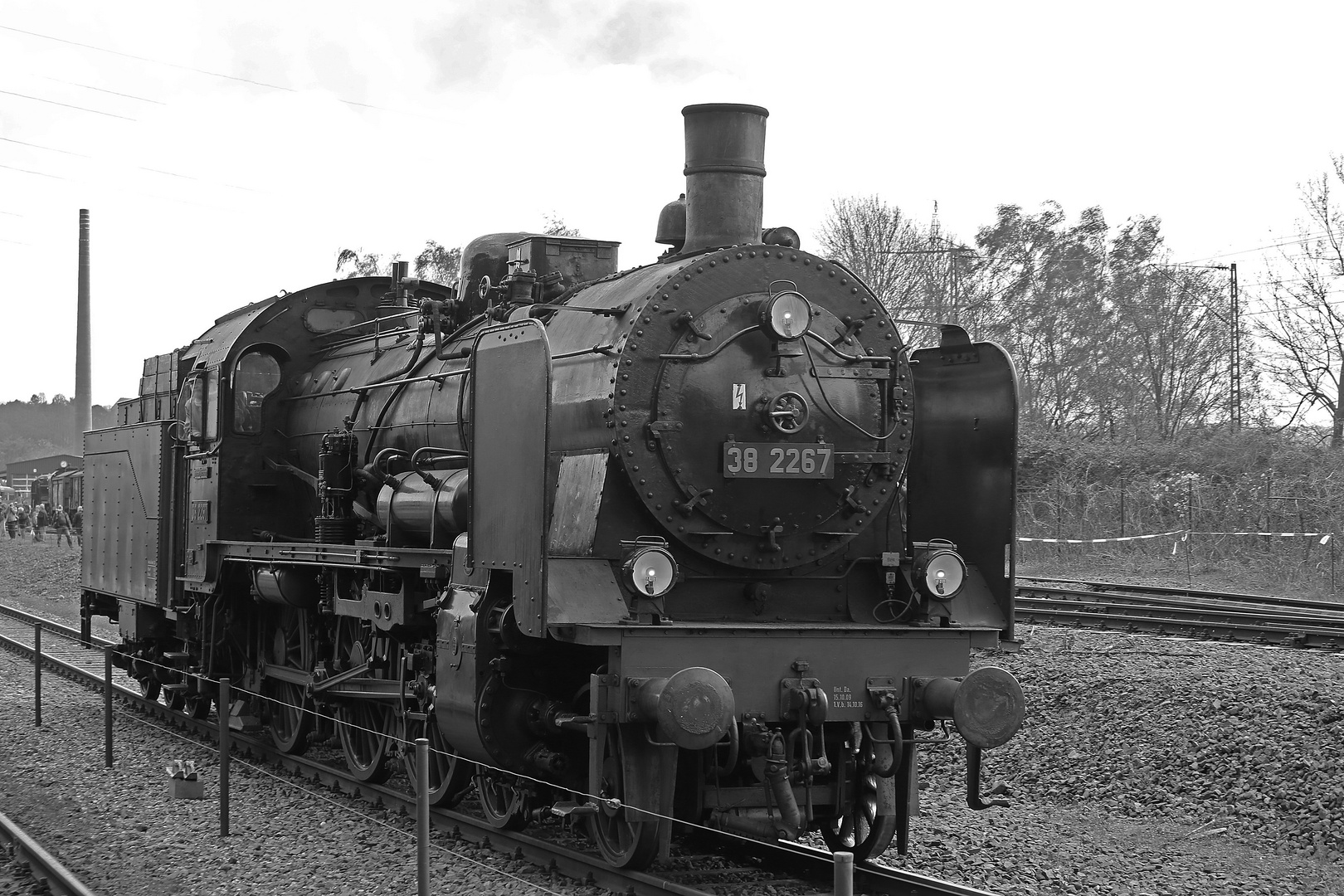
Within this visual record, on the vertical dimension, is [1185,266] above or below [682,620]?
above

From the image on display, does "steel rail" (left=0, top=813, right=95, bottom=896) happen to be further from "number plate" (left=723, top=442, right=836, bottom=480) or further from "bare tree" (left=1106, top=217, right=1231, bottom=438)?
"bare tree" (left=1106, top=217, right=1231, bottom=438)

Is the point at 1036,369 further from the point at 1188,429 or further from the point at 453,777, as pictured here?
the point at 453,777

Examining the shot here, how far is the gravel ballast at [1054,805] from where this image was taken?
23.1 feet

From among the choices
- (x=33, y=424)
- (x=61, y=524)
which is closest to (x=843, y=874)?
(x=61, y=524)

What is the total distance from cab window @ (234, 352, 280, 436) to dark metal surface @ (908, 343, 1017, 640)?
236 inches

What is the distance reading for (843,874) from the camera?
12.3 feet

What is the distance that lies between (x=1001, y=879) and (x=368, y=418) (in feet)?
18.3

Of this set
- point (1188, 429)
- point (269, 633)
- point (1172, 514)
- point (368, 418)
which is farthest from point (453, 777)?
point (1188, 429)

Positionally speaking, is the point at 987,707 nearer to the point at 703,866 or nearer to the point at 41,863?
the point at 703,866

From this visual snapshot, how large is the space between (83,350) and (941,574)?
1719 inches

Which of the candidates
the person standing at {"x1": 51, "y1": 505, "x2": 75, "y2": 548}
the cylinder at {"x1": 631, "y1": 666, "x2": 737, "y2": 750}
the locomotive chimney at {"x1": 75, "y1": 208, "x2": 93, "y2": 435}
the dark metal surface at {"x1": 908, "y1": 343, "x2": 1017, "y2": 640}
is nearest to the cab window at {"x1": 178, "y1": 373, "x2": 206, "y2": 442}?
the dark metal surface at {"x1": 908, "y1": 343, "x2": 1017, "y2": 640}

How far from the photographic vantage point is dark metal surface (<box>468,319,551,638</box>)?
6430mm

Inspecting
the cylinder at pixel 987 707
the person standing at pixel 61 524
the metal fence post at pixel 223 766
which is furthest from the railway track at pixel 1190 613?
the person standing at pixel 61 524

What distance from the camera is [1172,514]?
25.5 m
